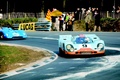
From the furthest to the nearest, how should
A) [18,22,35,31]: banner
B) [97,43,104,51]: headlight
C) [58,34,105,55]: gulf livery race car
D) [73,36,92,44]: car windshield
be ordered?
1. [18,22,35,31]: banner
2. [73,36,92,44]: car windshield
3. [97,43,104,51]: headlight
4. [58,34,105,55]: gulf livery race car

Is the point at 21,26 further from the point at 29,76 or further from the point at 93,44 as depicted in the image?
the point at 29,76

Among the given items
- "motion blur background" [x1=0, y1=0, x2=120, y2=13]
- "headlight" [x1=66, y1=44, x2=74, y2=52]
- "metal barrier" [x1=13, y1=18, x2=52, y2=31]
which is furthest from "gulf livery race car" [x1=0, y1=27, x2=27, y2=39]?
"motion blur background" [x1=0, y1=0, x2=120, y2=13]

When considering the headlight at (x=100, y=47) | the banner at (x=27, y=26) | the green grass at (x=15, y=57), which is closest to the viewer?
the green grass at (x=15, y=57)

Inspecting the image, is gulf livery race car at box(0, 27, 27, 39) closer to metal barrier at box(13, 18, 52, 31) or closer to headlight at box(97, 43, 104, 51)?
metal barrier at box(13, 18, 52, 31)

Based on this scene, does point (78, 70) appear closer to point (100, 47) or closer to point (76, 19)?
point (100, 47)

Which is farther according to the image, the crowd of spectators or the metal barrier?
the metal barrier

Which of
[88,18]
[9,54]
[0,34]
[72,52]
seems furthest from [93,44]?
[88,18]

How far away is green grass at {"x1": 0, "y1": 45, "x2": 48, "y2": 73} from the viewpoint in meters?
13.4

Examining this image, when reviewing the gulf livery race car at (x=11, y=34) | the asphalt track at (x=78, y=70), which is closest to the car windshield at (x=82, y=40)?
the asphalt track at (x=78, y=70)

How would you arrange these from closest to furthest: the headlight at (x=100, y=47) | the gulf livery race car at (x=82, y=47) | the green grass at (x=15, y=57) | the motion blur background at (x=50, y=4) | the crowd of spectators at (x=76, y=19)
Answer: the green grass at (x=15, y=57), the gulf livery race car at (x=82, y=47), the headlight at (x=100, y=47), the crowd of spectators at (x=76, y=19), the motion blur background at (x=50, y=4)

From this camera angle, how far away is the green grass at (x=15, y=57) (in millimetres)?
13358

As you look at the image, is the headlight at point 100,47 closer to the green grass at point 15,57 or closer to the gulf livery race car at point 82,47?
the gulf livery race car at point 82,47

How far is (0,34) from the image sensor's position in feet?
82.8

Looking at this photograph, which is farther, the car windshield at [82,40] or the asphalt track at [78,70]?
the car windshield at [82,40]
